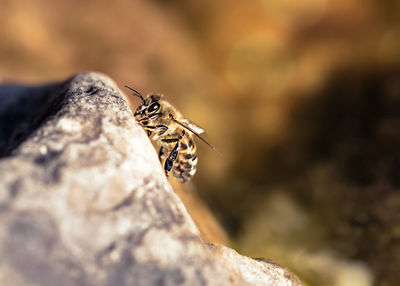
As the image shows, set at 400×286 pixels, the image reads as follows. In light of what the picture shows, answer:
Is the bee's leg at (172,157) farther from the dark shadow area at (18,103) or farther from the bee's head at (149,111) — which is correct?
the dark shadow area at (18,103)

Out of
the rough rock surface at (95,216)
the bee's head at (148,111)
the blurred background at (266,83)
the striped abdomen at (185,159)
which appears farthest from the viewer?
the blurred background at (266,83)

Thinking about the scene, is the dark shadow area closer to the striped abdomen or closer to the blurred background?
the blurred background

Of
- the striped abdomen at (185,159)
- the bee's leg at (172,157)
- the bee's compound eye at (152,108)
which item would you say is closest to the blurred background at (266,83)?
the striped abdomen at (185,159)

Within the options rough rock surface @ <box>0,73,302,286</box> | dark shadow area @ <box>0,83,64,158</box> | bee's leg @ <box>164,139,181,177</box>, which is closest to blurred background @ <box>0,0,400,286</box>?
dark shadow area @ <box>0,83,64,158</box>

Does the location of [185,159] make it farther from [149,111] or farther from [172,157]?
[149,111]

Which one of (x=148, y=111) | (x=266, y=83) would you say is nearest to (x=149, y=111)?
(x=148, y=111)

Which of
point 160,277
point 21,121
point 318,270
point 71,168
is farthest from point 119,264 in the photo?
point 318,270

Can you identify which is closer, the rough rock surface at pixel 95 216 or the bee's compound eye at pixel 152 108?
the rough rock surface at pixel 95 216

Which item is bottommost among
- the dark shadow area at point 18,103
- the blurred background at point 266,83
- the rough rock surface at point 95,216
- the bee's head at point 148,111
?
the rough rock surface at point 95,216
